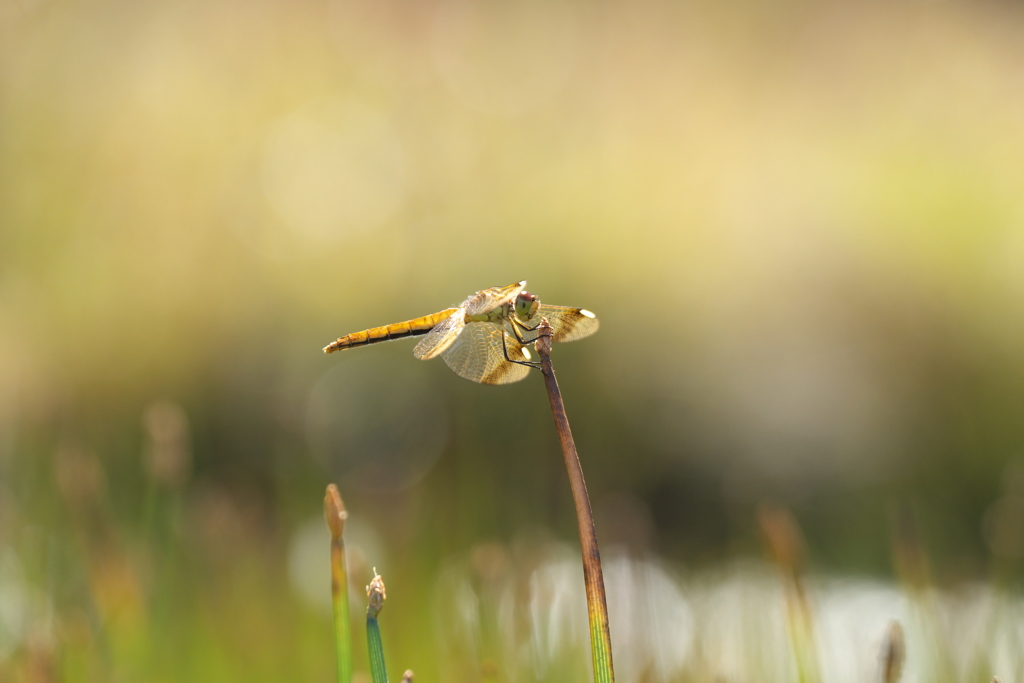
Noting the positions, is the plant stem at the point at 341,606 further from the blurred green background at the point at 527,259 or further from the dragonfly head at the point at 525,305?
the blurred green background at the point at 527,259

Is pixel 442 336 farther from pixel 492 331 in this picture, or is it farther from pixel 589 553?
pixel 589 553

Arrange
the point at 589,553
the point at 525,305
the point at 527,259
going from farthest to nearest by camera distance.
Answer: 1. the point at 527,259
2. the point at 525,305
3. the point at 589,553

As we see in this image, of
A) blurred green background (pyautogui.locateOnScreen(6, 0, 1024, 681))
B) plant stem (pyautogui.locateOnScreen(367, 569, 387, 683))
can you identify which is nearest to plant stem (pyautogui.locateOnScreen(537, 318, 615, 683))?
plant stem (pyautogui.locateOnScreen(367, 569, 387, 683))

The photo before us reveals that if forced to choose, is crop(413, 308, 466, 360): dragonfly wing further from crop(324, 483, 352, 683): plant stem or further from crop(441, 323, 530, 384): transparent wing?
crop(324, 483, 352, 683): plant stem

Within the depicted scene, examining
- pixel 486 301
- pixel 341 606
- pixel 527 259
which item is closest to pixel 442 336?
pixel 486 301

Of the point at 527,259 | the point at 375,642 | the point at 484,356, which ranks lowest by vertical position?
the point at 375,642

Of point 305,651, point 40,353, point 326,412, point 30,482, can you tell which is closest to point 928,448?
point 326,412

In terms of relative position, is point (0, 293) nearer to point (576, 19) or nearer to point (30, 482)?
point (30, 482)
